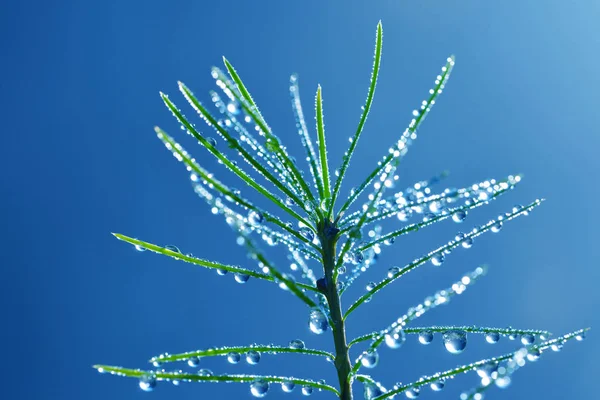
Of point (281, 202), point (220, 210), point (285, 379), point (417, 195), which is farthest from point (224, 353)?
point (417, 195)

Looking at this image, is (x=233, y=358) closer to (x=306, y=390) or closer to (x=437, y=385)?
(x=306, y=390)

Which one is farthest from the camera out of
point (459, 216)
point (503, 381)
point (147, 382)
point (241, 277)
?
point (459, 216)

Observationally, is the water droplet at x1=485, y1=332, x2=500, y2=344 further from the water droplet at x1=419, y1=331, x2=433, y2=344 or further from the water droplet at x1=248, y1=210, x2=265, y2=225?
the water droplet at x1=248, y1=210, x2=265, y2=225

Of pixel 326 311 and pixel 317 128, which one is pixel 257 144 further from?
pixel 326 311

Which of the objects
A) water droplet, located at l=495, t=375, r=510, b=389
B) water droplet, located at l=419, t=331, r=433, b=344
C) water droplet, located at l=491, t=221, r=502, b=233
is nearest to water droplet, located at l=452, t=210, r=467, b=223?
water droplet, located at l=491, t=221, r=502, b=233

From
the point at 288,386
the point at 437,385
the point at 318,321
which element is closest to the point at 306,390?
the point at 288,386

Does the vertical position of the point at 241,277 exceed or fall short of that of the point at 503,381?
it exceeds it
